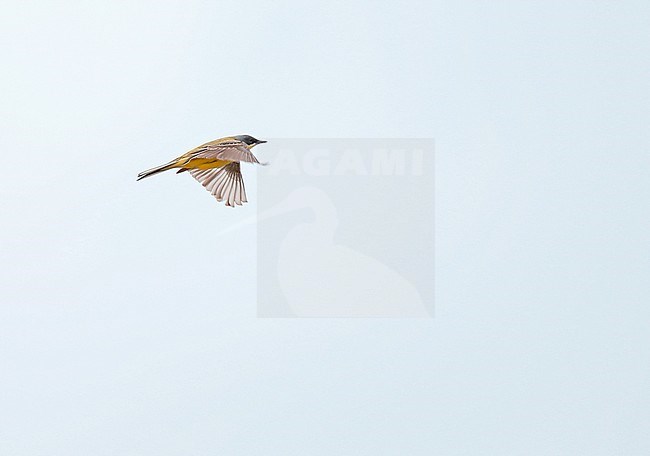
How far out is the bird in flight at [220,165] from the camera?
3014mm

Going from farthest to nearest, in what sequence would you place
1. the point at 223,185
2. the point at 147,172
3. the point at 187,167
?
the point at 223,185 < the point at 187,167 < the point at 147,172

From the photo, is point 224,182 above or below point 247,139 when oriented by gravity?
below

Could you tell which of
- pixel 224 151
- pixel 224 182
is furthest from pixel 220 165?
pixel 224 151

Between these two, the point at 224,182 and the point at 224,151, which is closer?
the point at 224,151

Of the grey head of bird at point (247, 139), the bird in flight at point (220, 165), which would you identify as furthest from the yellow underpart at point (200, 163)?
the grey head of bird at point (247, 139)

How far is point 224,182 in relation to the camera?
11.5ft

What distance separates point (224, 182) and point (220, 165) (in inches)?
4.4

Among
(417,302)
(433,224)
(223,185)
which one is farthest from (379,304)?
(223,185)

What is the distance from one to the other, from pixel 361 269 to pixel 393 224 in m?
0.30

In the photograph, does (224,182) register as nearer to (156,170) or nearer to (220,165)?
(220,165)

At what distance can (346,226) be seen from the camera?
4594 millimetres

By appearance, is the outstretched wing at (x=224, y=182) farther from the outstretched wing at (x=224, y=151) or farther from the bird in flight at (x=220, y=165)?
the outstretched wing at (x=224, y=151)

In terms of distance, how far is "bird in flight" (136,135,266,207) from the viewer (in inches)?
119

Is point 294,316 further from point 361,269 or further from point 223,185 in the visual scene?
point 223,185
